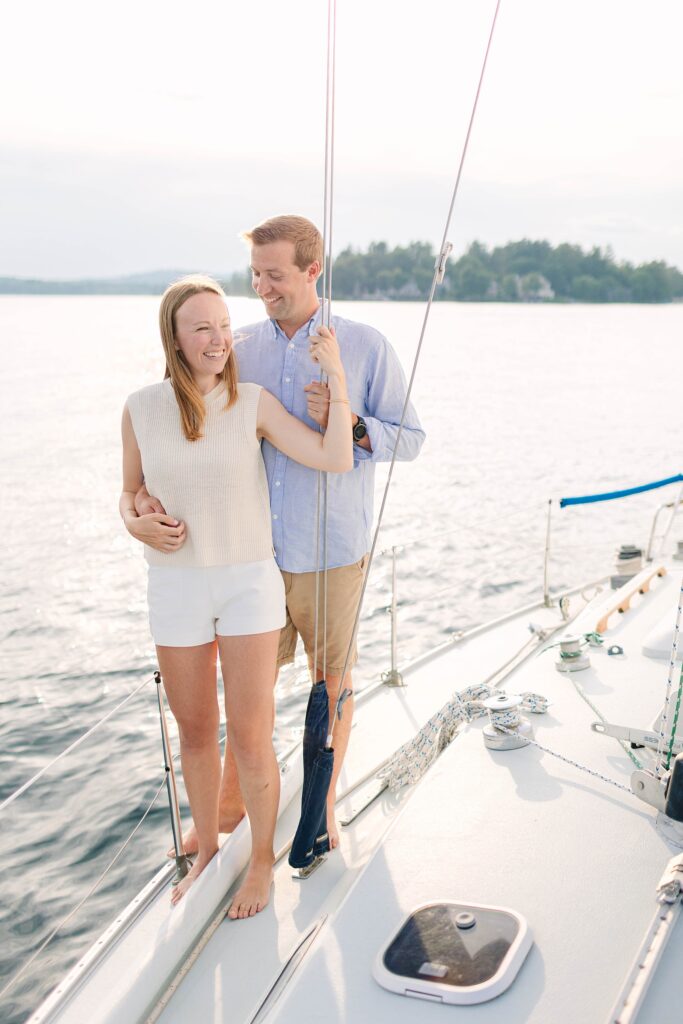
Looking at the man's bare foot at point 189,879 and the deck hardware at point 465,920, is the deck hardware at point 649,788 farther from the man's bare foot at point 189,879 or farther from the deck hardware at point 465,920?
the man's bare foot at point 189,879

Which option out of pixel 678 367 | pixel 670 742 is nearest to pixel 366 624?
pixel 670 742

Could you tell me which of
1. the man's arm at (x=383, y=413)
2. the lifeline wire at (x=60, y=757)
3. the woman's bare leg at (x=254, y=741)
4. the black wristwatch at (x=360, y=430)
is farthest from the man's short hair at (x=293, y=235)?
the lifeline wire at (x=60, y=757)

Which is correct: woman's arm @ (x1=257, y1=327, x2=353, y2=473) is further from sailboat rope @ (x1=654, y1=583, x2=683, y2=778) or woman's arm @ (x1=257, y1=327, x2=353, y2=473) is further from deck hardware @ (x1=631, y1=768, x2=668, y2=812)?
deck hardware @ (x1=631, y1=768, x2=668, y2=812)

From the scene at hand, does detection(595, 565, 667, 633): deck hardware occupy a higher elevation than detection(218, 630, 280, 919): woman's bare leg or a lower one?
lower

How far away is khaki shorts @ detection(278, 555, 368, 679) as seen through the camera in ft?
7.88

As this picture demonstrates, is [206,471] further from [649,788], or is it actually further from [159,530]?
[649,788]

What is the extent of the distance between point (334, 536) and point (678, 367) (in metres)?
35.2

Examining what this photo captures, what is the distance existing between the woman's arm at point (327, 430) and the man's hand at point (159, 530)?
1.01 ft

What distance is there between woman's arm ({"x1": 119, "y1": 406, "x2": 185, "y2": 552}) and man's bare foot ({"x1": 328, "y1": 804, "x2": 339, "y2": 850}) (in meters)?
0.88

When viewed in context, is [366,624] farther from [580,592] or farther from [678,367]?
[678,367]

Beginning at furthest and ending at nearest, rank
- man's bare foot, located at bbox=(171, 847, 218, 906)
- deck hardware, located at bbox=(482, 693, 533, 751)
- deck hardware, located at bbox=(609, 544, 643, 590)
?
deck hardware, located at bbox=(609, 544, 643, 590) → deck hardware, located at bbox=(482, 693, 533, 751) → man's bare foot, located at bbox=(171, 847, 218, 906)

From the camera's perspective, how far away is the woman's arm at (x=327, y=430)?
2.18 m

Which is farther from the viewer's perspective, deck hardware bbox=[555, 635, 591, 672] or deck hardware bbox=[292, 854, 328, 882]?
deck hardware bbox=[555, 635, 591, 672]

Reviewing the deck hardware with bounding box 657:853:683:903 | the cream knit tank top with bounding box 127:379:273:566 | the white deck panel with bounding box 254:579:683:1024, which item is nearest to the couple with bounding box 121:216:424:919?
the cream knit tank top with bounding box 127:379:273:566
